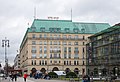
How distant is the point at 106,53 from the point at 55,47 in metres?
49.4

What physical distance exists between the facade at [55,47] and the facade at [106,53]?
2737 centimetres

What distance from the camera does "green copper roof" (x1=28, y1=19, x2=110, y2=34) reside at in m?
139

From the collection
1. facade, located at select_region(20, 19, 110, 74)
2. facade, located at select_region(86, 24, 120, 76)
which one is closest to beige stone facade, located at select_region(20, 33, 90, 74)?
facade, located at select_region(20, 19, 110, 74)

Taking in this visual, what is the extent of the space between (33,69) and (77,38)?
25.7 meters

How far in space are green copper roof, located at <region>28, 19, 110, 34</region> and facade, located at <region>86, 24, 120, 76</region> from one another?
31.2 m

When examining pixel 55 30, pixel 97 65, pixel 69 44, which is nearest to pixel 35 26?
pixel 55 30

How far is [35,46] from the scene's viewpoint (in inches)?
5379

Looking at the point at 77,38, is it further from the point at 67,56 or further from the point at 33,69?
the point at 33,69

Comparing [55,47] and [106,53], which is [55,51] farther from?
[106,53]

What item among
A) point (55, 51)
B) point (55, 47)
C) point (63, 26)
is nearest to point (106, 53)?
point (55, 51)

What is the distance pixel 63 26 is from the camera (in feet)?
472

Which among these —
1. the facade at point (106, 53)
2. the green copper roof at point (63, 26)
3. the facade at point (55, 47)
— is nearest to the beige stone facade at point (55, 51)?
the facade at point (55, 47)

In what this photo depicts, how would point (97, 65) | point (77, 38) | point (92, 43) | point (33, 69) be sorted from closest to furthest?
point (97, 65) → point (92, 43) → point (33, 69) → point (77, 38)

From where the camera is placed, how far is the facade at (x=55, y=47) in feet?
446
